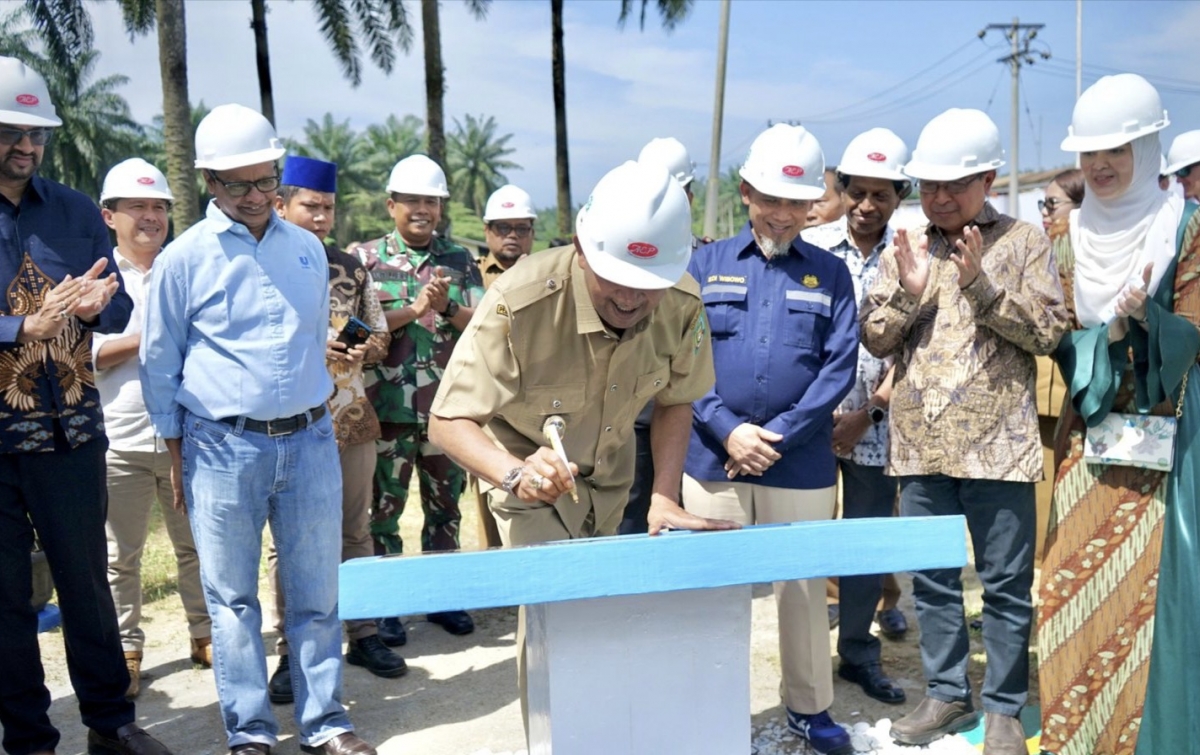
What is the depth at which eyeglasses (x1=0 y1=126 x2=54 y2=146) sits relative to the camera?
3.18 metres

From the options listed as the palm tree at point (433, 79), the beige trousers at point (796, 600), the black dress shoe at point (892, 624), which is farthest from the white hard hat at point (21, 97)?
the palm tree at point (433, 79)

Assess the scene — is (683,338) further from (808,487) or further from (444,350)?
(444,350)

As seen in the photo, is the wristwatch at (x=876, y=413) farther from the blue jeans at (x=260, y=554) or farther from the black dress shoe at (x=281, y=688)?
the black dress shoe at (x=281, y=688)

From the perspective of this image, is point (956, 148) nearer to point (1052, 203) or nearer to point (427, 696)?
point (427, 696)

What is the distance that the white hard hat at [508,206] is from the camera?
19.7ft

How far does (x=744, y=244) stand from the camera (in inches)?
150

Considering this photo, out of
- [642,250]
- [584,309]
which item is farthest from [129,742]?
[642,250]

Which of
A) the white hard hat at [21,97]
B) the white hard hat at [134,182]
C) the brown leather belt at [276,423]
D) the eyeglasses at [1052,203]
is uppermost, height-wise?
→ the white hard hat at [21,97]

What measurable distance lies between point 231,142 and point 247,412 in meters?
0.87

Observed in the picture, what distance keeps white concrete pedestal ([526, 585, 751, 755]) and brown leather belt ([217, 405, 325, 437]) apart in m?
1.39

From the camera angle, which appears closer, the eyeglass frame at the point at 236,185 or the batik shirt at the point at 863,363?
the eyeglass frame at the point at 236,185

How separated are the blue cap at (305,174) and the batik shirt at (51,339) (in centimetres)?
103

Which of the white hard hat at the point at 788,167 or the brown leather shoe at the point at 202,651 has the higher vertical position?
the white hard hat at the point at 788,167

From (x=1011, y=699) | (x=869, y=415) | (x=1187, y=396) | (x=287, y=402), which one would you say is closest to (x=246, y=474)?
(x=287, y=402)
